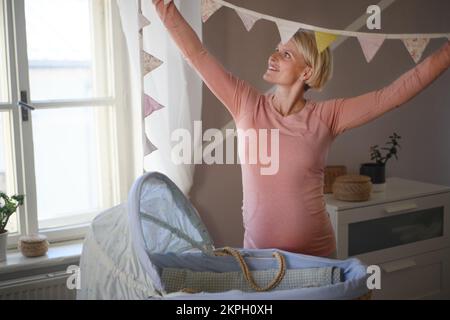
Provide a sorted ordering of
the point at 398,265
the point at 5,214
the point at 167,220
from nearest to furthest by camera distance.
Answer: the point at 167,220 < the point at 5,214 < the point at 398,265

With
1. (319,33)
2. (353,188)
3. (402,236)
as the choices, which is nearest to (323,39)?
(319,33)

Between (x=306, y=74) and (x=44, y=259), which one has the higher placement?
(x=306, y=74)

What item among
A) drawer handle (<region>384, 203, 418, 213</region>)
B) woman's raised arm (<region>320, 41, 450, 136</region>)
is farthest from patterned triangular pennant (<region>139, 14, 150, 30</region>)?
drawer handle (<region>384, 203, 418, 213</region>)

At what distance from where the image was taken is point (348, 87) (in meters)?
2.90

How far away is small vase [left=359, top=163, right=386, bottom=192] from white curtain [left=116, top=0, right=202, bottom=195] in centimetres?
90

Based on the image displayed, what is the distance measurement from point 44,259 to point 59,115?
57 cm

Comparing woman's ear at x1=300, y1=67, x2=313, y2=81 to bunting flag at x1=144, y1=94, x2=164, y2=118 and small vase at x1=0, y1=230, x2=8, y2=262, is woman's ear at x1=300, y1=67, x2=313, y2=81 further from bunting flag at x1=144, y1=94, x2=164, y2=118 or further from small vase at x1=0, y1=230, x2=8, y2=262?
small vase at x1=0, y1=230, x2=8, y2=262

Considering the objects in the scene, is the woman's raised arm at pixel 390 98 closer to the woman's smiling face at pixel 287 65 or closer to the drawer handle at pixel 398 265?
the woman's smiling face at pixel 287 65

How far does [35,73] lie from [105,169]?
48 centimetres

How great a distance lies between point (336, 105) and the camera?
81.7 inches

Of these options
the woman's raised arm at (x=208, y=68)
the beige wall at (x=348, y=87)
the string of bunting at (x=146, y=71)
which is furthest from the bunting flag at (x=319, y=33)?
the beige wall at (x=348, y=87)

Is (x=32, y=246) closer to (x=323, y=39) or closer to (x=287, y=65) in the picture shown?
(x=287, y=65)
